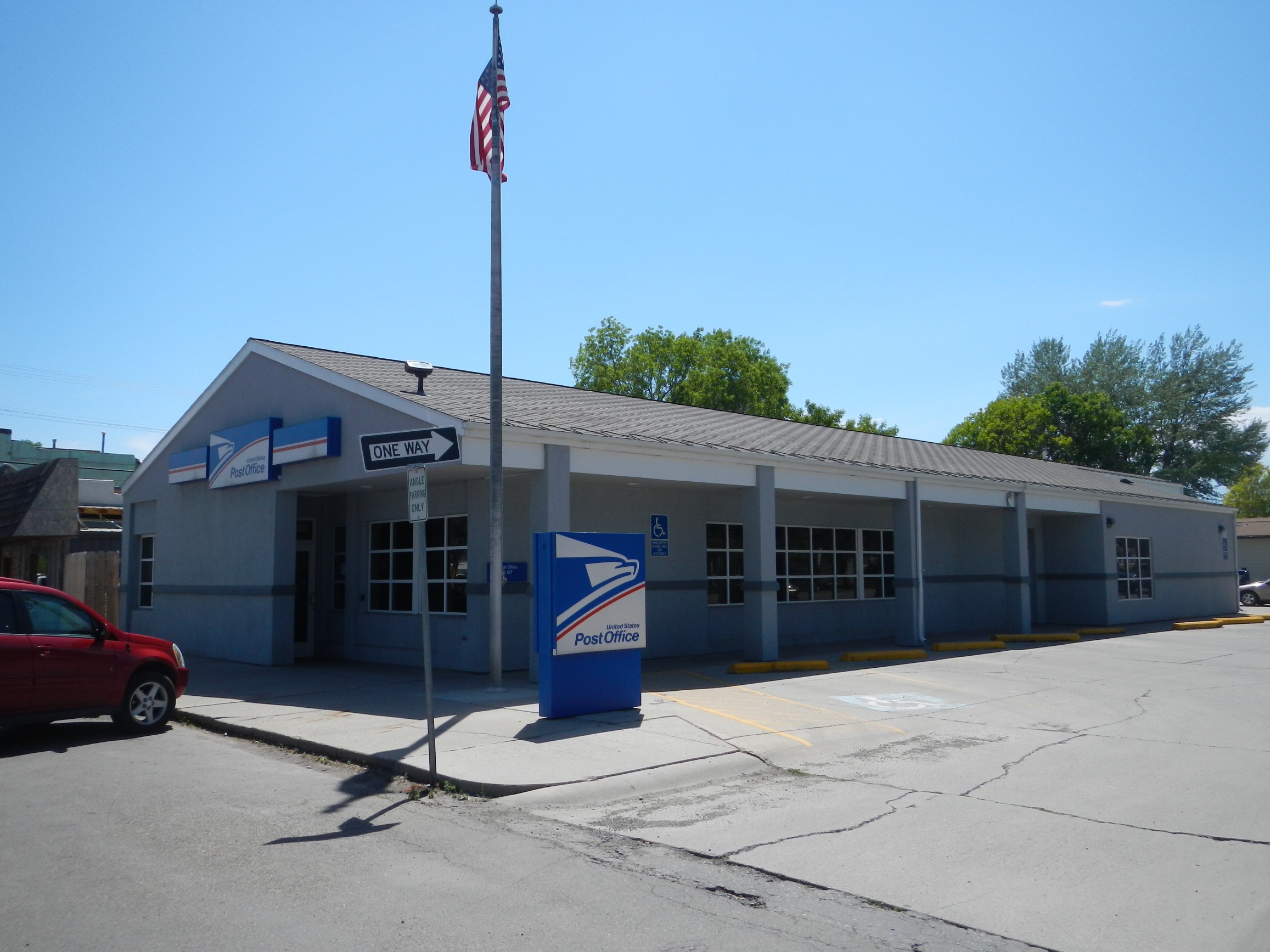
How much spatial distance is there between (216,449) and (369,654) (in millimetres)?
5063

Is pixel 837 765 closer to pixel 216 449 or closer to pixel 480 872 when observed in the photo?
pixel 480 872

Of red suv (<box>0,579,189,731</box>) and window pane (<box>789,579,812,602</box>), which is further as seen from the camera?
window pane (<box>789,579,812,602</box>)

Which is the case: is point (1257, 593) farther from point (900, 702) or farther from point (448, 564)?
point (448, 564)

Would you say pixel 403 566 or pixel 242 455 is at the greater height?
pixel 242 455

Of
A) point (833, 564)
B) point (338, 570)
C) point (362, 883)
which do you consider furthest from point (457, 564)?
point (362, 883)

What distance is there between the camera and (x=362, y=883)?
586cm

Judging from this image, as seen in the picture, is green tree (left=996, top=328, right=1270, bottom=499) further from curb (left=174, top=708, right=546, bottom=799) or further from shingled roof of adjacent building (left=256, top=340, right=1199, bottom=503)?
curb (left=174, top=708, right=546, bottom=799)

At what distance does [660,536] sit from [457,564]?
3.96m

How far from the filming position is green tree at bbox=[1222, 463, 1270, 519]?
92250 mm

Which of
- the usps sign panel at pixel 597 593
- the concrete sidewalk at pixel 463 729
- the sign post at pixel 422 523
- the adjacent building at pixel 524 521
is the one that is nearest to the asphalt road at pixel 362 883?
the sign post at pixel 422 523

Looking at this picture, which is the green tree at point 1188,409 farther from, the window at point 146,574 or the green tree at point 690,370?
the window at point 146,574

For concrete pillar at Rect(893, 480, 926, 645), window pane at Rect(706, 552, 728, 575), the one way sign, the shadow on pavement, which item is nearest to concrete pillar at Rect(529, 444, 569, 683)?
the one way sign

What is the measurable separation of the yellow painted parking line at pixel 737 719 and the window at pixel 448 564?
4.45m

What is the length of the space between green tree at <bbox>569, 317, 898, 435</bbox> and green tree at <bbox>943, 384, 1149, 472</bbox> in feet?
29.9
